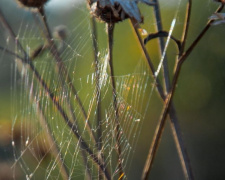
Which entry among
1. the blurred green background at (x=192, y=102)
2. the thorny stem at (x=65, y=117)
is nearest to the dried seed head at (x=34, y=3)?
the thorny stem at (x=65, y=117)

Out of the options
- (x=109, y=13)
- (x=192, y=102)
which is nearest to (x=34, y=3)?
(x=109, y=13)

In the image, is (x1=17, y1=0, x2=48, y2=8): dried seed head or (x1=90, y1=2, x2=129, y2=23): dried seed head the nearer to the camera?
(x1=90, y1=2, x2=129, y2=23): dried seed head

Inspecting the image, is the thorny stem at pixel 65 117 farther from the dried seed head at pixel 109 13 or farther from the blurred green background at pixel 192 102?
the blurred green background at pixel 192 102

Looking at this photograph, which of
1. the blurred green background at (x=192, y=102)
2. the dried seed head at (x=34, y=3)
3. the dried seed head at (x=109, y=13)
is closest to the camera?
the dried seed head at (x=109, y=13)

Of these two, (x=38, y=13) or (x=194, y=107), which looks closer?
(x=38, y=13)

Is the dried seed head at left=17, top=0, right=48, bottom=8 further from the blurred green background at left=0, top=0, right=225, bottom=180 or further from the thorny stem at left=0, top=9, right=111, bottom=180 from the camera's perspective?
the blurred green background at left=0, top=0, right=225, bottom=180

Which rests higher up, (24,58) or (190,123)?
(24,58)

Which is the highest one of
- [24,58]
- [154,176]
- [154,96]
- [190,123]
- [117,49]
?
[24,58]

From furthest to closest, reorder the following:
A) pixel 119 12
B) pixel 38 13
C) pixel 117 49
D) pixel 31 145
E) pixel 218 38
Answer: pixel 218 38, pixel 117 49, pixel 31 145, pixel 38 13, pixel 119 12

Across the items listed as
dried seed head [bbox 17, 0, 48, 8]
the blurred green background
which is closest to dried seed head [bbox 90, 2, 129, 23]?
dried seed head [bbox 17, 0, 48, 8]

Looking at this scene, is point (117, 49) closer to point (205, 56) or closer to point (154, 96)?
point (154, 96)

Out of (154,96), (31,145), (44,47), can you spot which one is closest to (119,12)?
(44,47)
